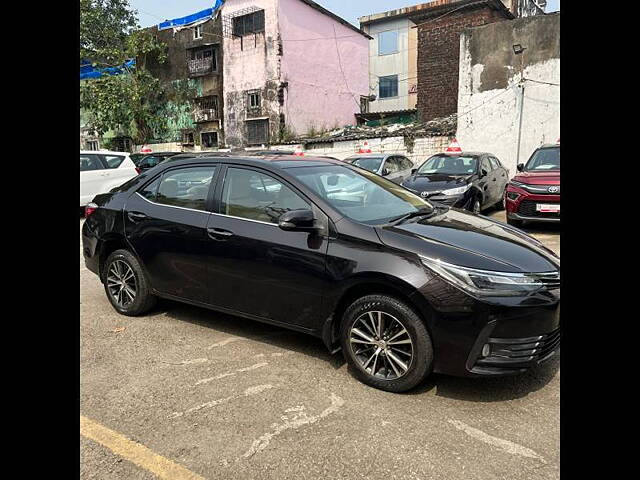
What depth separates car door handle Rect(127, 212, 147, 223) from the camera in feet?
14.7

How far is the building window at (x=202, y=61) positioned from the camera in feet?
84.5

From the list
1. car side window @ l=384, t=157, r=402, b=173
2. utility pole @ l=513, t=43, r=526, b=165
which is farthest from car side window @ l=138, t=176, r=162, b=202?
→ utility pole @ l=513, t=43, r=526, b=165

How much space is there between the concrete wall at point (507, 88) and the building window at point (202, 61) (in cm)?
1482

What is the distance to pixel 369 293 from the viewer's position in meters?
3.28

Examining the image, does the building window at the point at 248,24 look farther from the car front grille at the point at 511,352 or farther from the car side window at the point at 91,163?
the car front grille at the point at 511,352

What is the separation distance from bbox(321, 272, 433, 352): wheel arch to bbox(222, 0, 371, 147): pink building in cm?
2085

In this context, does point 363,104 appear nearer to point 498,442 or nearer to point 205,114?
point 205,114

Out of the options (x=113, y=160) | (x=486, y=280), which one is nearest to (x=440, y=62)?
(x=113, y=160)

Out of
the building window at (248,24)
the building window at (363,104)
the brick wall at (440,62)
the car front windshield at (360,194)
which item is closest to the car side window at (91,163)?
the car front windshield at (360,194)

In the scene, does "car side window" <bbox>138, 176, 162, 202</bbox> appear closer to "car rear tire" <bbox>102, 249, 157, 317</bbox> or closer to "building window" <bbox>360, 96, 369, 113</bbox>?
"car rear tire" <bbox>102, 249, 157, 317</bbox>

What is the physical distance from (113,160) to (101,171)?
1.82 feet
